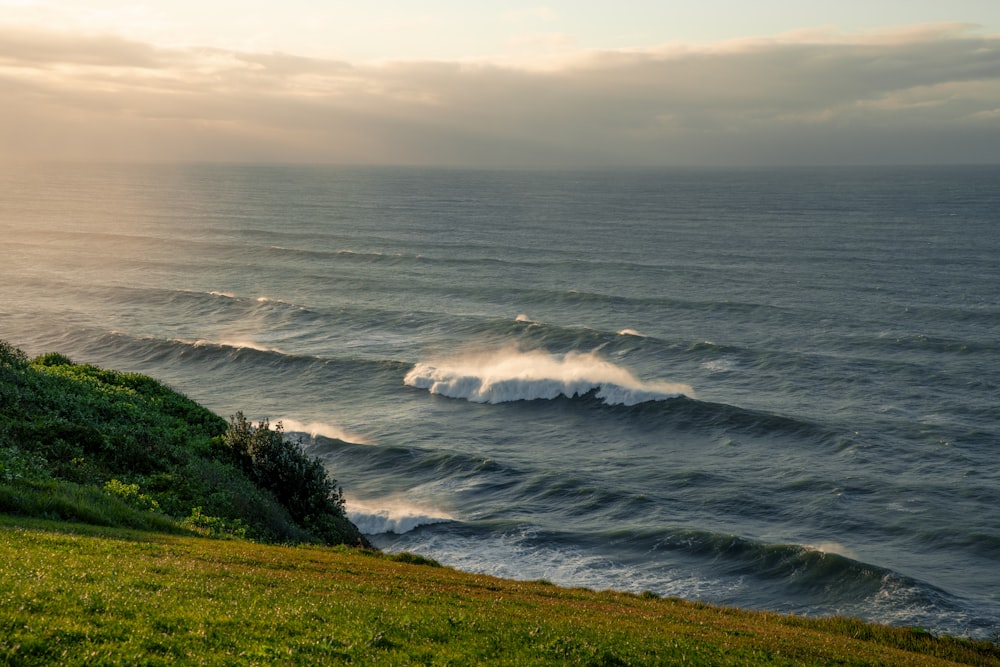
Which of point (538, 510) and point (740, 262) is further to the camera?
point (740, 262)

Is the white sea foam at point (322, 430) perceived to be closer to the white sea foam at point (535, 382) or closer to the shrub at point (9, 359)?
the white sea foam at point (535, 382)

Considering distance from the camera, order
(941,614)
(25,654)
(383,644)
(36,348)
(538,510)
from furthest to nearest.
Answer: (36,348)
(538,510)
(941,614)
(383,644)
(25,654)

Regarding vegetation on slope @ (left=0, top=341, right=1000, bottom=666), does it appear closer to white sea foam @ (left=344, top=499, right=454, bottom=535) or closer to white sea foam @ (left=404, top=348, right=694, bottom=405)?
white sea foam @ (left=344, top=499, right=454, bottom=535)

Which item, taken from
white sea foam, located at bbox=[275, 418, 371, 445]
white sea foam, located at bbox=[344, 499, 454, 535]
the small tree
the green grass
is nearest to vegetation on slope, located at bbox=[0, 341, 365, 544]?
the small tree

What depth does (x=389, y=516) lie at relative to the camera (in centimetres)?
3984

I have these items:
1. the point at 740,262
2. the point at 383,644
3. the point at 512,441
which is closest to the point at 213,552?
the point at 383,644

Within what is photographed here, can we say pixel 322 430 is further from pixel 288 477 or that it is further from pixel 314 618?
pixel 314 618

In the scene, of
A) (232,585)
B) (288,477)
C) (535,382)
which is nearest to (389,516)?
(288,477)

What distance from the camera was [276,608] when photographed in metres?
14.3

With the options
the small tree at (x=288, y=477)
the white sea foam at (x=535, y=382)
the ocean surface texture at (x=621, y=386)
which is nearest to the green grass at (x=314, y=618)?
the small tree at (x=288, y=477)

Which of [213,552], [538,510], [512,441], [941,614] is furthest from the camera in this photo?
[512,441]

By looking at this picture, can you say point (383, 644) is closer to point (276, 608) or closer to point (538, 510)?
point (276, 608)

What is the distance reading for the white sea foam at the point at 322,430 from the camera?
164 feet

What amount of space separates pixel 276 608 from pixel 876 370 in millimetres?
56696
